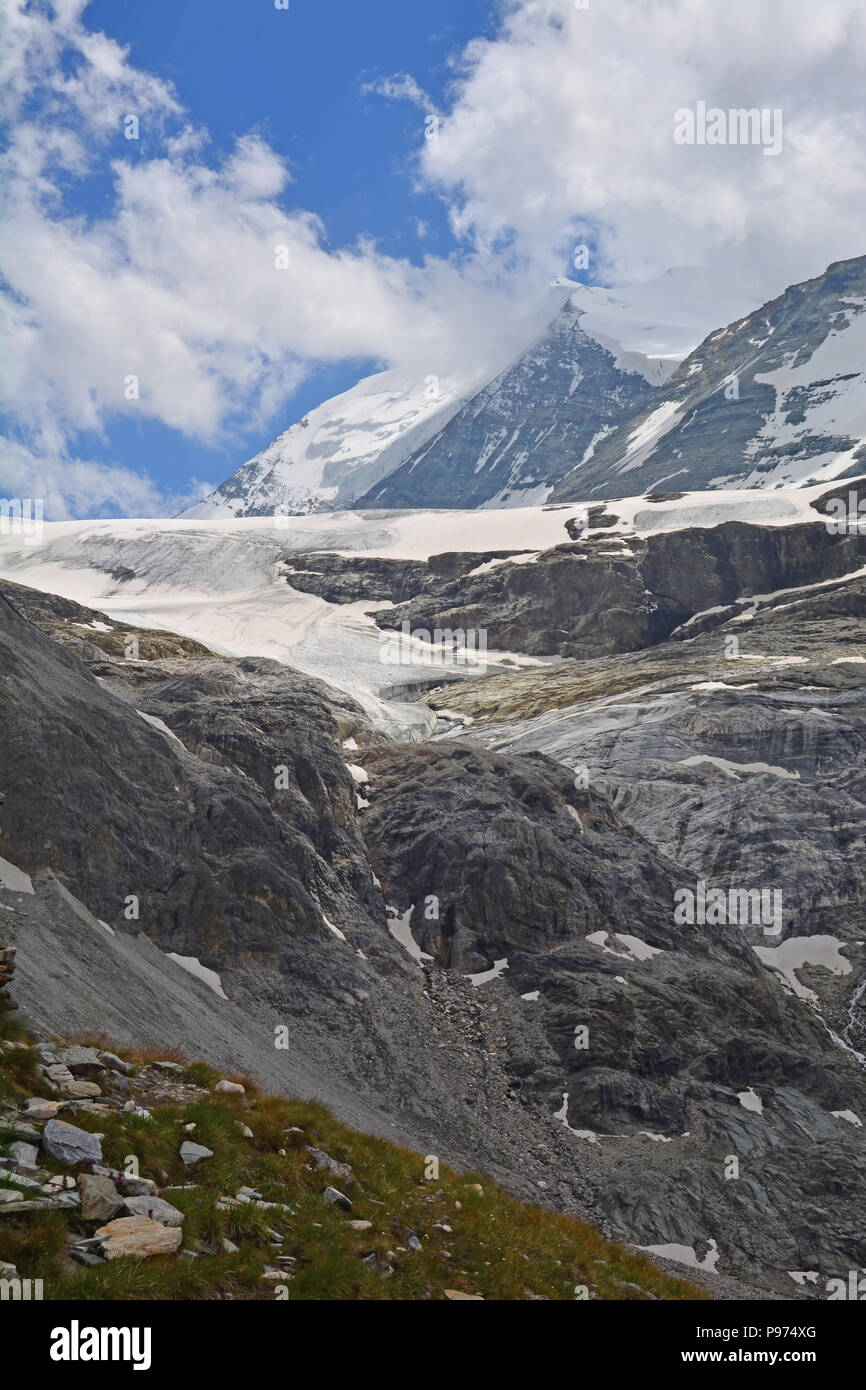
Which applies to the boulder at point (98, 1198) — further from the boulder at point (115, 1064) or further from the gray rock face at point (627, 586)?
the gray rock face at point (627, 586)

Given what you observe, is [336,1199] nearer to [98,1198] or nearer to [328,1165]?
[328,1165]

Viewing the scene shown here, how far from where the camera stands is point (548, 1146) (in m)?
31.6

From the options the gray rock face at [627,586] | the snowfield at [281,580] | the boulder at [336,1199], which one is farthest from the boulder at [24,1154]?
the gray rock face at [627,586]

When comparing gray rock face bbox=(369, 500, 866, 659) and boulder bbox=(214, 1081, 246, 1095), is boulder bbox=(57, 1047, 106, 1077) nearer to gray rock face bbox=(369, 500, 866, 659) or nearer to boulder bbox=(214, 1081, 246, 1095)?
boulder bbox=(214, 1081, 246, 1095)

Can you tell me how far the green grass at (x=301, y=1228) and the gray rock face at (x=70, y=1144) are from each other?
16 cm

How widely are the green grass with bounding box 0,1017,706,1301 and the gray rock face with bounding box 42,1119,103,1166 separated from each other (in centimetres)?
16

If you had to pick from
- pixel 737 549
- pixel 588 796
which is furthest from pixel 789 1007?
pixel 737 549

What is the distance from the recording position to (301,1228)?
10.5 m

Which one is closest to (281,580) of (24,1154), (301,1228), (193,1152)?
(193,1152)

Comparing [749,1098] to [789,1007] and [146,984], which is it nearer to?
[789,1007]

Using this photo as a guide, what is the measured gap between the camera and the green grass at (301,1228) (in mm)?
8461

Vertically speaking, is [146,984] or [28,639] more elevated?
[28,639]

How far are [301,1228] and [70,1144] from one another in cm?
255
